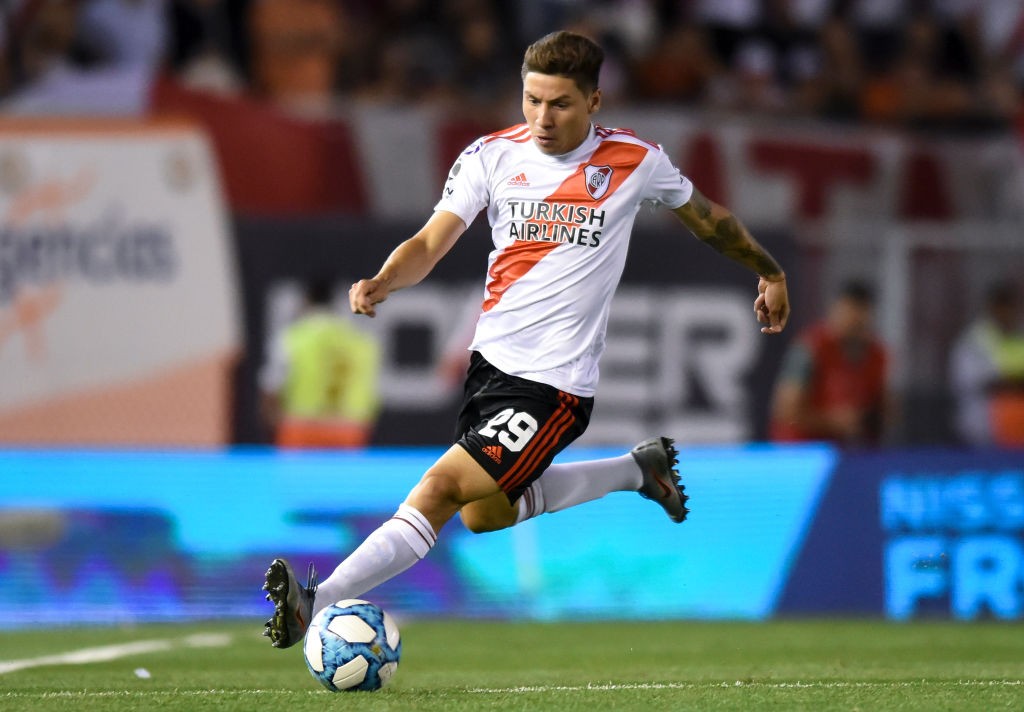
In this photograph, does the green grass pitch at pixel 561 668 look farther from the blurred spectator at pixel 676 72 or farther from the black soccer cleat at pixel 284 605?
the blurred spectator at pixel 676 72

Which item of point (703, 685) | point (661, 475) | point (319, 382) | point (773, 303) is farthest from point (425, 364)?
point (703, 685)

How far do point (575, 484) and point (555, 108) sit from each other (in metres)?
1.56

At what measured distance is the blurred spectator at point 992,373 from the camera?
13219 mm

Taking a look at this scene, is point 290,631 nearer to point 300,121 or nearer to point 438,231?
point 438,231

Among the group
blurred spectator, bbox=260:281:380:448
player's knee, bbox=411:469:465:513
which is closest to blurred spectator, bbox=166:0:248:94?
blurred spectator, bbox=260:281:380:448

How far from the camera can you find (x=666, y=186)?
654cm

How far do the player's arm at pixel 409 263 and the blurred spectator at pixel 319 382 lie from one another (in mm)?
6715

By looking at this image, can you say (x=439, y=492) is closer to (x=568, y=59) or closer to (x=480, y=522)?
(x=480, y=522)

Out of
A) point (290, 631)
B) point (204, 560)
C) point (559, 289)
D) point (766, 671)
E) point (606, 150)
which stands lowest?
point (204, 560)

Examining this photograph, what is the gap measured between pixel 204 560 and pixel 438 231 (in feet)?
16.1

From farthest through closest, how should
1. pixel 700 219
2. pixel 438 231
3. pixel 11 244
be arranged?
pixel 11 244 < pixel 700 219 < pixel 438 231

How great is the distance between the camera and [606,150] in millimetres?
6496

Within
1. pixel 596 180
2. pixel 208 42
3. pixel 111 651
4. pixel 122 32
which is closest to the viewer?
pixel 596 180

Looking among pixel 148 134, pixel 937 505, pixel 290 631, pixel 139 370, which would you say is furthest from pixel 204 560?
pixel 290 631
